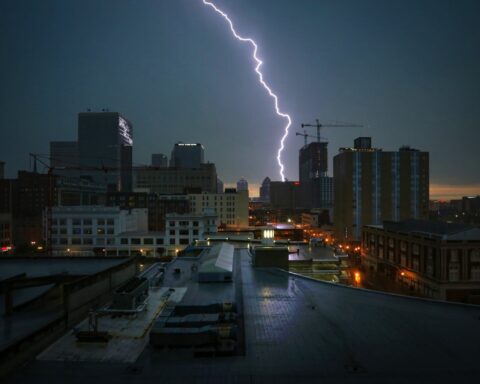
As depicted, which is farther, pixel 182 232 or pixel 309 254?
pixel 182 232

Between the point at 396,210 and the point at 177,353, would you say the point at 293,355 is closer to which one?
the point at 177,353

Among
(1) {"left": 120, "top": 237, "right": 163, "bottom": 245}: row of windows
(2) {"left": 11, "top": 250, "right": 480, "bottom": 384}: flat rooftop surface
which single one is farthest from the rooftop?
(1) {"left": 120, "top": 237, "right": 163, "bottom": 245}: row of windows

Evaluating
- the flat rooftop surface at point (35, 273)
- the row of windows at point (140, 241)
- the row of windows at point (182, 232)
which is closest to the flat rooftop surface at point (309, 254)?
the flat rooftop surface at point (35, 273)

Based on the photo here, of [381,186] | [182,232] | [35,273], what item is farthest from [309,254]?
[381,186]

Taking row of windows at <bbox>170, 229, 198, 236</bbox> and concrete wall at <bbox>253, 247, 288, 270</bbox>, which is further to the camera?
row of windows at <bbox>170, 229, 198, 236</bbox>

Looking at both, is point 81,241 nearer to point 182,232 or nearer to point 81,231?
point 81,231

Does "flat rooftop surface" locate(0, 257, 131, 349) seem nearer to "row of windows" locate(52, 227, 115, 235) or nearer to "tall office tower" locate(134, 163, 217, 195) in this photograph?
"row of windows" locate(52, 227, 115, 235)

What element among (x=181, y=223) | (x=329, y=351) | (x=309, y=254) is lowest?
(x=309, y=254)
